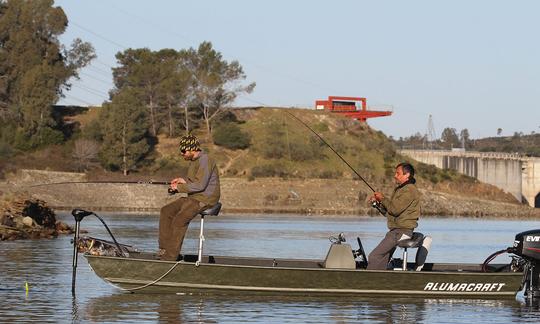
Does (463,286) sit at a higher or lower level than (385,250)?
lower

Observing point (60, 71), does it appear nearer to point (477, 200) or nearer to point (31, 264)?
point (477, 200)

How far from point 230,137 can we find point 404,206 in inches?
3628

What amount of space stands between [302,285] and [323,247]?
19.9m

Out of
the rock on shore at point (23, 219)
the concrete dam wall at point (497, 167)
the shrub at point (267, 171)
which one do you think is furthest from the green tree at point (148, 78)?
the rock on shore at point (23, 219)

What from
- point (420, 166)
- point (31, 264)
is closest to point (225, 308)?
point (31, 264)

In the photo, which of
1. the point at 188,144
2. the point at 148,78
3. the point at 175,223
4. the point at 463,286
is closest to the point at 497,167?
the point at 148,78

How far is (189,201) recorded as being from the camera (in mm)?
21172

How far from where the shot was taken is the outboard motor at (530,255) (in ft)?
70.8

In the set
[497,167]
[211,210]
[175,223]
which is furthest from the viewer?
[497,167]

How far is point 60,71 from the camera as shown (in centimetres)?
10744

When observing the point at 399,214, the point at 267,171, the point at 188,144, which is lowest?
the point at 399,214

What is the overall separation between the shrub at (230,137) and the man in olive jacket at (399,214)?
301ft

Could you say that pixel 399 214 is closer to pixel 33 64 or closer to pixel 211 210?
pixel 211 210

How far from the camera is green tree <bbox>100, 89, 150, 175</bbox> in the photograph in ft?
333
